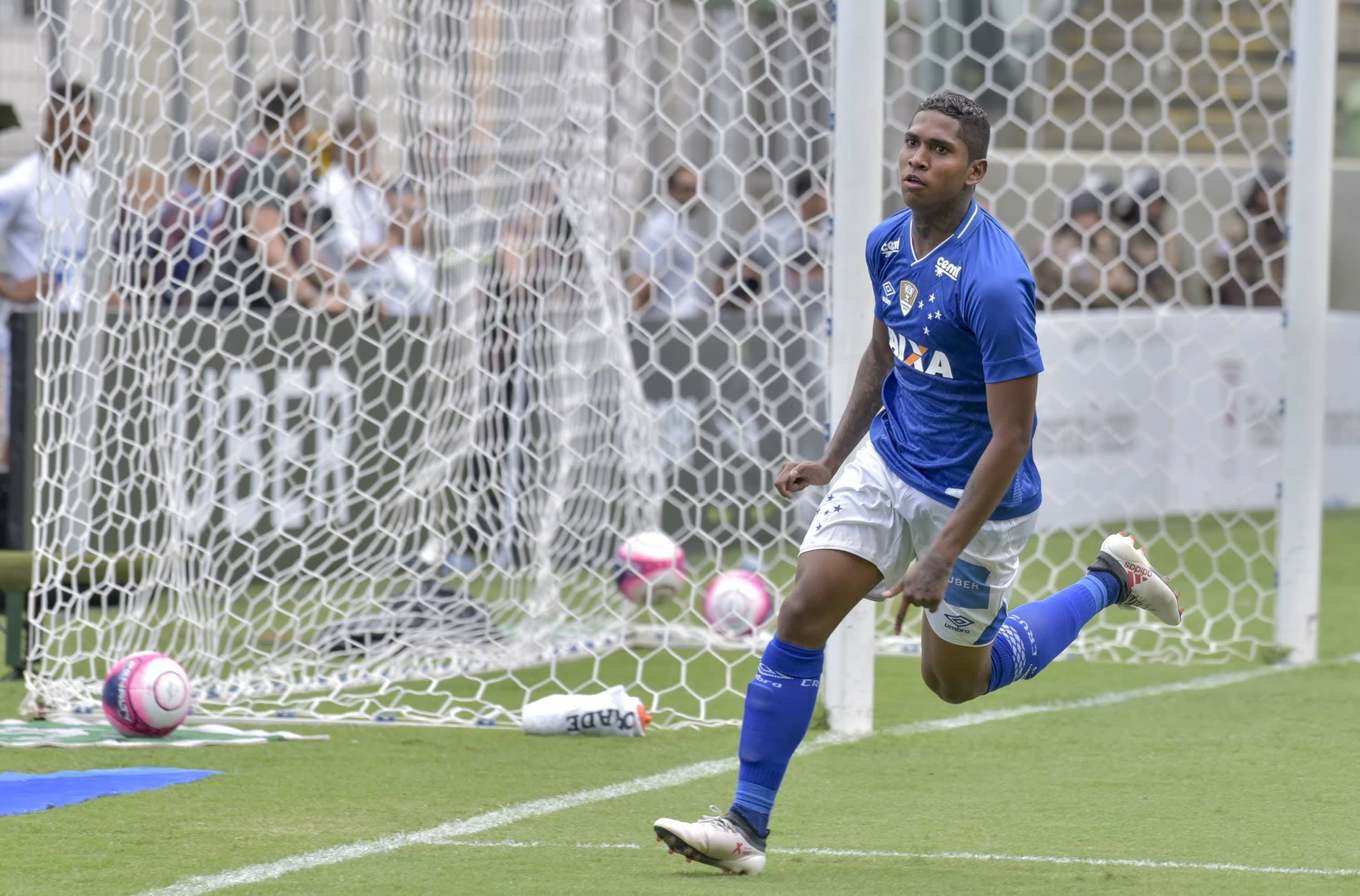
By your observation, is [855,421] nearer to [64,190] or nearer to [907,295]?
[907,295]

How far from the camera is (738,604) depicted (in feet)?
25.3

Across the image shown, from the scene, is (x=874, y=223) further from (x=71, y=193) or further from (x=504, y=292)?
(x=71, y=193)

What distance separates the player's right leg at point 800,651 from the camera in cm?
440

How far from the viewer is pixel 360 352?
30.7 ft

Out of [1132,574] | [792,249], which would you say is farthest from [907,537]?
[792,249]

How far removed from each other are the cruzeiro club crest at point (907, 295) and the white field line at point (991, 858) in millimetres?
1256

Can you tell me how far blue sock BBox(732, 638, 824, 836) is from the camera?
175 inches

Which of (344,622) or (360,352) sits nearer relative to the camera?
(344,622)

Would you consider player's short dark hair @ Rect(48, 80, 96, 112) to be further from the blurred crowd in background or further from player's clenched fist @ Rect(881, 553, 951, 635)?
player's clenched fist @ Rect(881, 553, 951, 635)

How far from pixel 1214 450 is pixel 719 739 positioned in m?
7.95

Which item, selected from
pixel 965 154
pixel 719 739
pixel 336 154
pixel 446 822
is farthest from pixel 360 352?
pixel 965 154

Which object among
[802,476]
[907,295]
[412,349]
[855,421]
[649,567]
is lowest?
[649,567]

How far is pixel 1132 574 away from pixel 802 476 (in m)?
1.28

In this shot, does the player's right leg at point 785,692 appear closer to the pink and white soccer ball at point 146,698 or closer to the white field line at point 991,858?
the white field line at point 991,858
